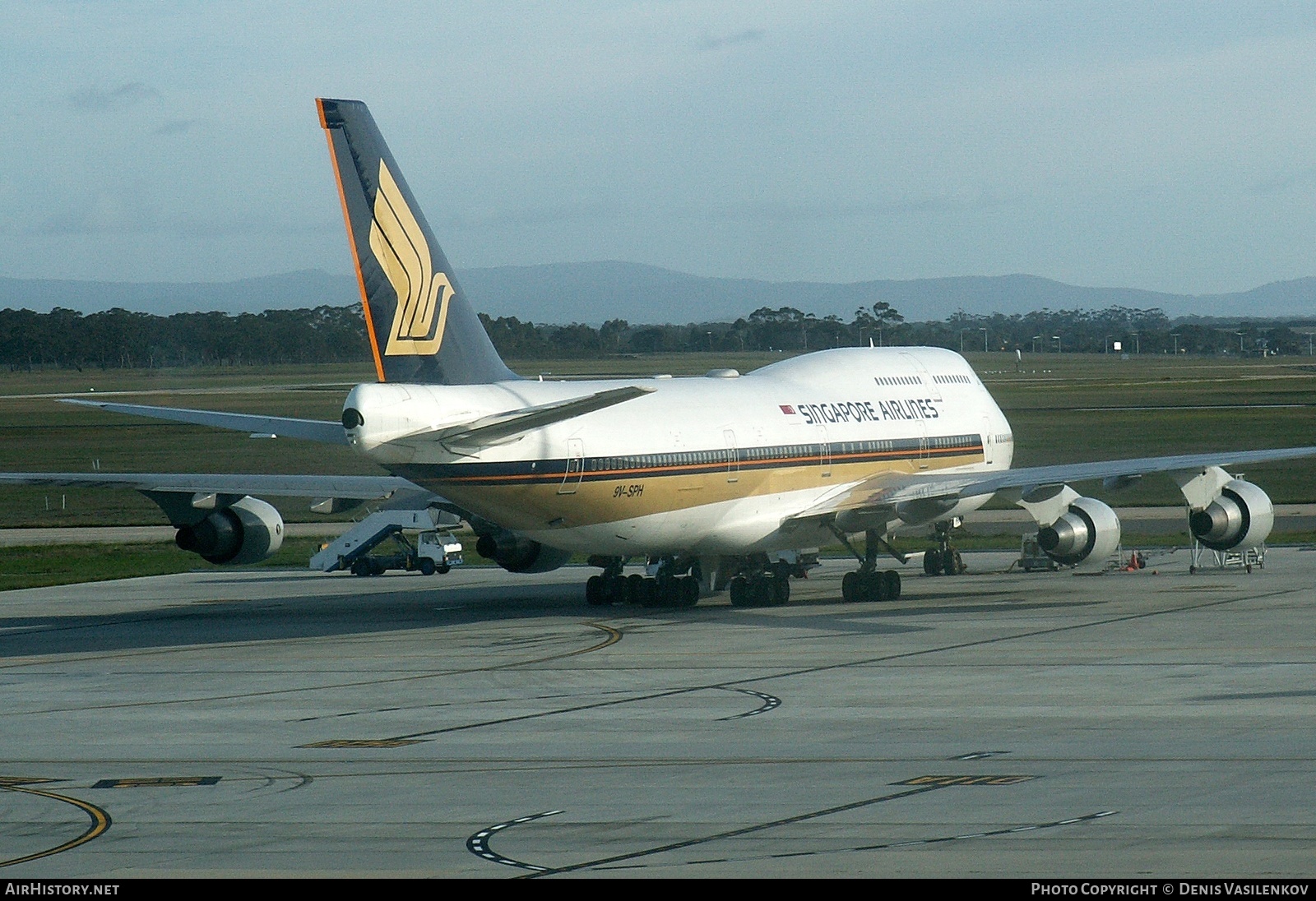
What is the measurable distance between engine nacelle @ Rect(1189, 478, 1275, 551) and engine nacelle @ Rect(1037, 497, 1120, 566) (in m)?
2.15

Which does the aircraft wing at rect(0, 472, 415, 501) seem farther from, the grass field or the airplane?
the grass field

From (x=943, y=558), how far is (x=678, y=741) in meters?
28.2

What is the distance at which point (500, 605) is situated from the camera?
144 feet

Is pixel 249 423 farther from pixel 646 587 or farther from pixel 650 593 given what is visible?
pixel 650 593

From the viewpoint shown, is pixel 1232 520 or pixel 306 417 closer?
pixel 1232 520

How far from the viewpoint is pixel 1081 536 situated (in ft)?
140

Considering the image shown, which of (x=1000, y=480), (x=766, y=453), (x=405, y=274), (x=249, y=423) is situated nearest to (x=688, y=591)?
(x=766, y=453)

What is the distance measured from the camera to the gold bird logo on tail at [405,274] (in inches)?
1362

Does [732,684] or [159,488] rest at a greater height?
[159,488]

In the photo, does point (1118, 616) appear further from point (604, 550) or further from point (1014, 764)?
point (1014, 764)

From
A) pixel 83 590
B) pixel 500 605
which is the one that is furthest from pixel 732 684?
pixel 83 590

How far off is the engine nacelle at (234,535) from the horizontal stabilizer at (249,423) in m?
2.02

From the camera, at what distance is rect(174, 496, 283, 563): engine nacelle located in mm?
40688

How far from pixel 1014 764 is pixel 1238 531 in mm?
25161
